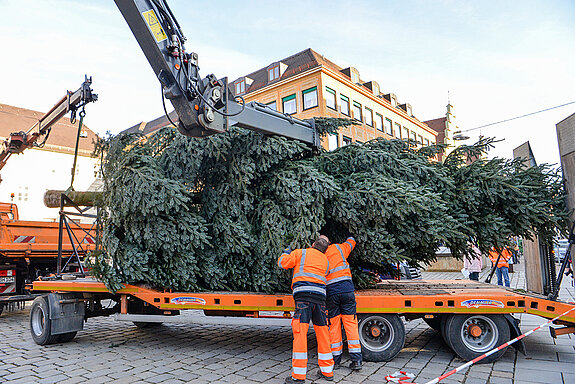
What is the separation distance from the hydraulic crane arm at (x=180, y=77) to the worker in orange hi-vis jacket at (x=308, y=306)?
2.02 metres

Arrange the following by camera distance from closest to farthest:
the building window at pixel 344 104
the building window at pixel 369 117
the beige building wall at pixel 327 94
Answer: the beige building wall at pixel 327 94
the building window at pixel 344 104
the building window at pixel 369 117

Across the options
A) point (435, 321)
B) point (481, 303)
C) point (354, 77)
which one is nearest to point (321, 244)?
point (481, 303)

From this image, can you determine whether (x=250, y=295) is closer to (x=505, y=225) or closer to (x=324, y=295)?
(x=324, y=295)

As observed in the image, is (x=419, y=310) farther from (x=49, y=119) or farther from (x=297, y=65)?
(x=297, y=65)

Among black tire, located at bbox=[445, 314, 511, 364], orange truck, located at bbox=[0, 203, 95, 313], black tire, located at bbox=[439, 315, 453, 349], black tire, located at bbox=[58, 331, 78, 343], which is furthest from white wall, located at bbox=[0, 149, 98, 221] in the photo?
black tire, located at bbox=[445, 314, 511, 364]

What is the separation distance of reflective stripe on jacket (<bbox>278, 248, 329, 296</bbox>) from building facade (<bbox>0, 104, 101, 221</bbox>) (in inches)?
1155

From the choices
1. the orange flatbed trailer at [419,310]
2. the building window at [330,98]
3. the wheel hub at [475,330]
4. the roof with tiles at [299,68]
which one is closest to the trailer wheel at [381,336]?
the orange flatbed trailer at [419,310]

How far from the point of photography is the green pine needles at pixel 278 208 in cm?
604

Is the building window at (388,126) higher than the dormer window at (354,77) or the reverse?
the reverse

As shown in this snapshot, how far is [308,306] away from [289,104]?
2711cm

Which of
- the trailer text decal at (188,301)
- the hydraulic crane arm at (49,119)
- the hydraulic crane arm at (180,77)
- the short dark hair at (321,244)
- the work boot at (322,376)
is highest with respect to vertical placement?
the hydraulic crane arm at (49,119)

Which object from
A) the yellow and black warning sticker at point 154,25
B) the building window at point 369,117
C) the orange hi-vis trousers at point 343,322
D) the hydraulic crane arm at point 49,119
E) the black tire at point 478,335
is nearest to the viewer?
the yellow and black warning sticker at point 154,25

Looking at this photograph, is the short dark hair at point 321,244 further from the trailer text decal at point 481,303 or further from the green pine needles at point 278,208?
the trailer text decal at point 481,303

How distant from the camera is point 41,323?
710 cm
